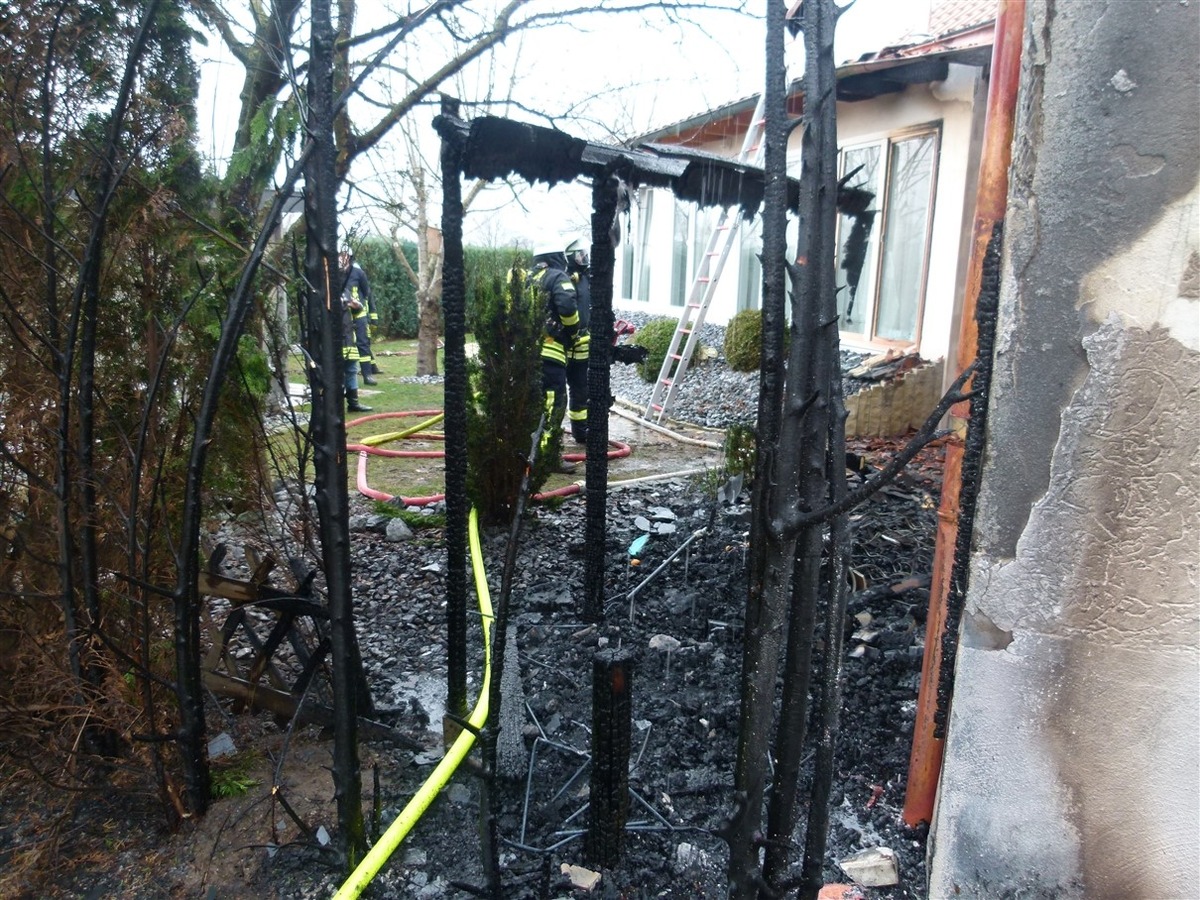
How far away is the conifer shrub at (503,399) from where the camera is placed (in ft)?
19.0

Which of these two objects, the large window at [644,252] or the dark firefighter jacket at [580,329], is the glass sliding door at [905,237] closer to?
the dark firefighter jacket at [580,329]

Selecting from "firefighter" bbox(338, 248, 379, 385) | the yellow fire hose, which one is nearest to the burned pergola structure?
the yellow fire hose

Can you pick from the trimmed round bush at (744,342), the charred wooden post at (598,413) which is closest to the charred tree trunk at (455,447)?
the charred wooden post at (598,413)

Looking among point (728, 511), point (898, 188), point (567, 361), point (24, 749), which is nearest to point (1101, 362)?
point (24, 749)

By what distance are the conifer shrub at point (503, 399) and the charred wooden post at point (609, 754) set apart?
11.3 ft

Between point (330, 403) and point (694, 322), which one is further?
point (694, 322)

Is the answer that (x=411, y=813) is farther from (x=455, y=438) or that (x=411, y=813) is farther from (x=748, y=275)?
(x=748, y=275)

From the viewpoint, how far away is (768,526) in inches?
63.1

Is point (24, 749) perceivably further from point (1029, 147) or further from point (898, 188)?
point (898, 188)

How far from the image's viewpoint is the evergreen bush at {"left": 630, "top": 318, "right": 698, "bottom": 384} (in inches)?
502

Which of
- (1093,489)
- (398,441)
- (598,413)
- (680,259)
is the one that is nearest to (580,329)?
(398,441)

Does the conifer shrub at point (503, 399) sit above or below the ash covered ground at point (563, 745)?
above

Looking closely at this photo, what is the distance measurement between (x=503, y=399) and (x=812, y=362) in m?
4.40

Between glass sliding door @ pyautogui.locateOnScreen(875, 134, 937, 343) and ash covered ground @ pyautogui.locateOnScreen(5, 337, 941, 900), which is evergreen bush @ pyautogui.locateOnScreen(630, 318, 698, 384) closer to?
glass sliding door @ pyautogui.locateOnScreen(875, 134, 937, 343)
